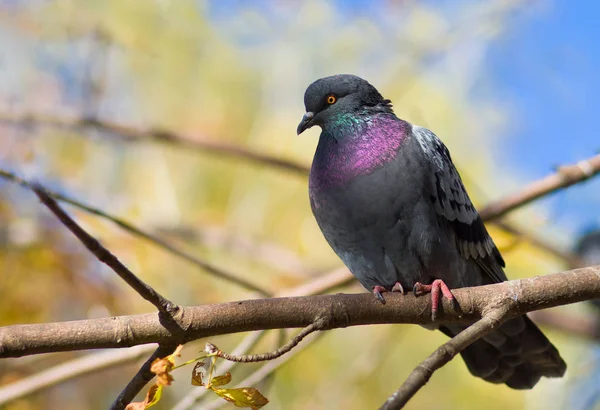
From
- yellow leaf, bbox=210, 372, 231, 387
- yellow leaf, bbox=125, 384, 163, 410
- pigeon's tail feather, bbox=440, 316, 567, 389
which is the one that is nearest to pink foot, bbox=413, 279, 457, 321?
pigeon's tail feather, bbox=440, 316, 567, 389

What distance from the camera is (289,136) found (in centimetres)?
1330

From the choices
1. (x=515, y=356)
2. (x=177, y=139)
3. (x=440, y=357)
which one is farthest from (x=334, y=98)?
(x=177, y=139)

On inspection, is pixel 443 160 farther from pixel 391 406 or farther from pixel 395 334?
pixel 395 334

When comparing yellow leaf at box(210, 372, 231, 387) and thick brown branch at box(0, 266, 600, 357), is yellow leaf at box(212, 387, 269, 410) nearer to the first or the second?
yellow leaf at box(210, 372, 231, 387)

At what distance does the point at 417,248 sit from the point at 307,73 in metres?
8.16

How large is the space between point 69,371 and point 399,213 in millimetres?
2852

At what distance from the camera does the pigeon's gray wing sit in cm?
499

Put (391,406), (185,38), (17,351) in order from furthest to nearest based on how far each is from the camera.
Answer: (185,38) → (17,351) → (391,406)

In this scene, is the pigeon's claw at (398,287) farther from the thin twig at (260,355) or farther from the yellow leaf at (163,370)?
the yellow leaf at (163,370)

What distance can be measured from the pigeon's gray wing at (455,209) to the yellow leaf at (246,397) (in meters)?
2.30

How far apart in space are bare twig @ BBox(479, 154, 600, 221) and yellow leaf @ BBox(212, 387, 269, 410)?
11.9ft

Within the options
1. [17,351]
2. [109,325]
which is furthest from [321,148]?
[17,351]

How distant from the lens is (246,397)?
3111mm

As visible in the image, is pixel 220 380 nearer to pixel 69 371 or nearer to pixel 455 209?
pixel 455 209
